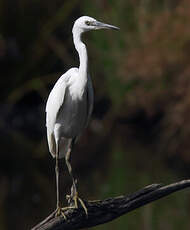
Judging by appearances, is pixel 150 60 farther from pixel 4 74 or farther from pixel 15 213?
pixel 15 213

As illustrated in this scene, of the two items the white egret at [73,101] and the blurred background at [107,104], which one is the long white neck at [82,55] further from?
the blurred background at [107,104]

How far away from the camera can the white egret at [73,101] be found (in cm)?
557

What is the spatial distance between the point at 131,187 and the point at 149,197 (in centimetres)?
496

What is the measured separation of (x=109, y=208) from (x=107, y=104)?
1083cm

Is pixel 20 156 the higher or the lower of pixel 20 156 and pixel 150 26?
the lower

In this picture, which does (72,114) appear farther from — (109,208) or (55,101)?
(109,208)

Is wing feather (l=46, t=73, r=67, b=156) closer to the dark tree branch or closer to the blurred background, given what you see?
the dark tree branch

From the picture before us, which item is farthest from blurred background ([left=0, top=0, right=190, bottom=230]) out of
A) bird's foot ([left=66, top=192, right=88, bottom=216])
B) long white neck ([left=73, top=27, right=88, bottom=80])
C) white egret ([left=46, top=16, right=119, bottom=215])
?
long white neck ([left=73, top=27, right=88, bottom=80])

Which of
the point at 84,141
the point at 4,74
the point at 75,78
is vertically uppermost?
the point at 75,78

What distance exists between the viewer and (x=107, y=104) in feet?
52.8

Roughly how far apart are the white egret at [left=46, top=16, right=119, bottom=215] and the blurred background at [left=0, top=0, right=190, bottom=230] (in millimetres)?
2725

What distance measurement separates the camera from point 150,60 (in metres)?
13.6

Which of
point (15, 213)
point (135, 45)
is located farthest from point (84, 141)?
point (15, 213)

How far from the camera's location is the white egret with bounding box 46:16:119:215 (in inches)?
219
